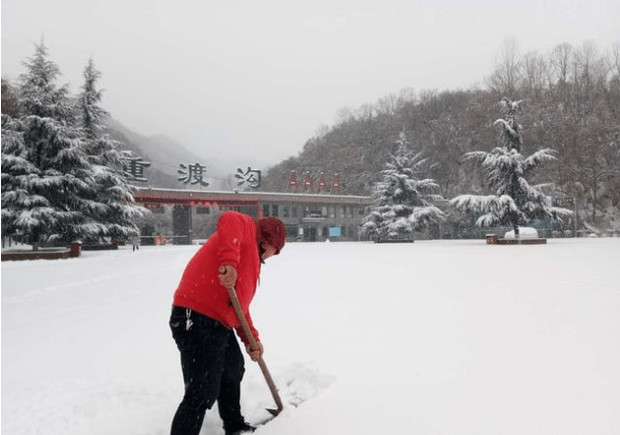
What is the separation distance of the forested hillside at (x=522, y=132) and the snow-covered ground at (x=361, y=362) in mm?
33719

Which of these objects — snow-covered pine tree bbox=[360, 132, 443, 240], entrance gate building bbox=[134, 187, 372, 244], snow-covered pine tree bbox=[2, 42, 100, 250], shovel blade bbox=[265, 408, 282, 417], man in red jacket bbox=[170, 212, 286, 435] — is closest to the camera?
man in red jacket bbox=[170, 212, 286, 435]

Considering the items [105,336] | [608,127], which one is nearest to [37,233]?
[105,336]

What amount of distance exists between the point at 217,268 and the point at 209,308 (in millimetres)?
236

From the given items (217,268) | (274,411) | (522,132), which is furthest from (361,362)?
(522,132)

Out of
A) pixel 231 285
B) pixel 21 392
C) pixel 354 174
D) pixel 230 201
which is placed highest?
pixel 354 174

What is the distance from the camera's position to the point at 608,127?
46.4 m

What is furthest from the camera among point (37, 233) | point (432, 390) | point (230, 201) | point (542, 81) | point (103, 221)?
point (542, 81)

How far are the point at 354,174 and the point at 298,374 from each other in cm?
7210

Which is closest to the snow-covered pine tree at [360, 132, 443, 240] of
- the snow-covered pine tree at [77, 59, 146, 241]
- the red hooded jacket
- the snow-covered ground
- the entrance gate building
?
the entrance gate building

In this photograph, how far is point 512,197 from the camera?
24.1m

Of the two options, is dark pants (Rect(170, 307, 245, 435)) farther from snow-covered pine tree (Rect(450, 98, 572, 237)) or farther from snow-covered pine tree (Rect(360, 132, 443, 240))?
snow-covered pine tree (Rect(360, 132, 443, 240))

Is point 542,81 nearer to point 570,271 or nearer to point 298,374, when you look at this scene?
point 570,271

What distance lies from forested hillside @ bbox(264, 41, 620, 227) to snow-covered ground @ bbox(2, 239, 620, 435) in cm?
3372

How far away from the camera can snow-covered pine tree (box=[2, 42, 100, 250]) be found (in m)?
17.8
